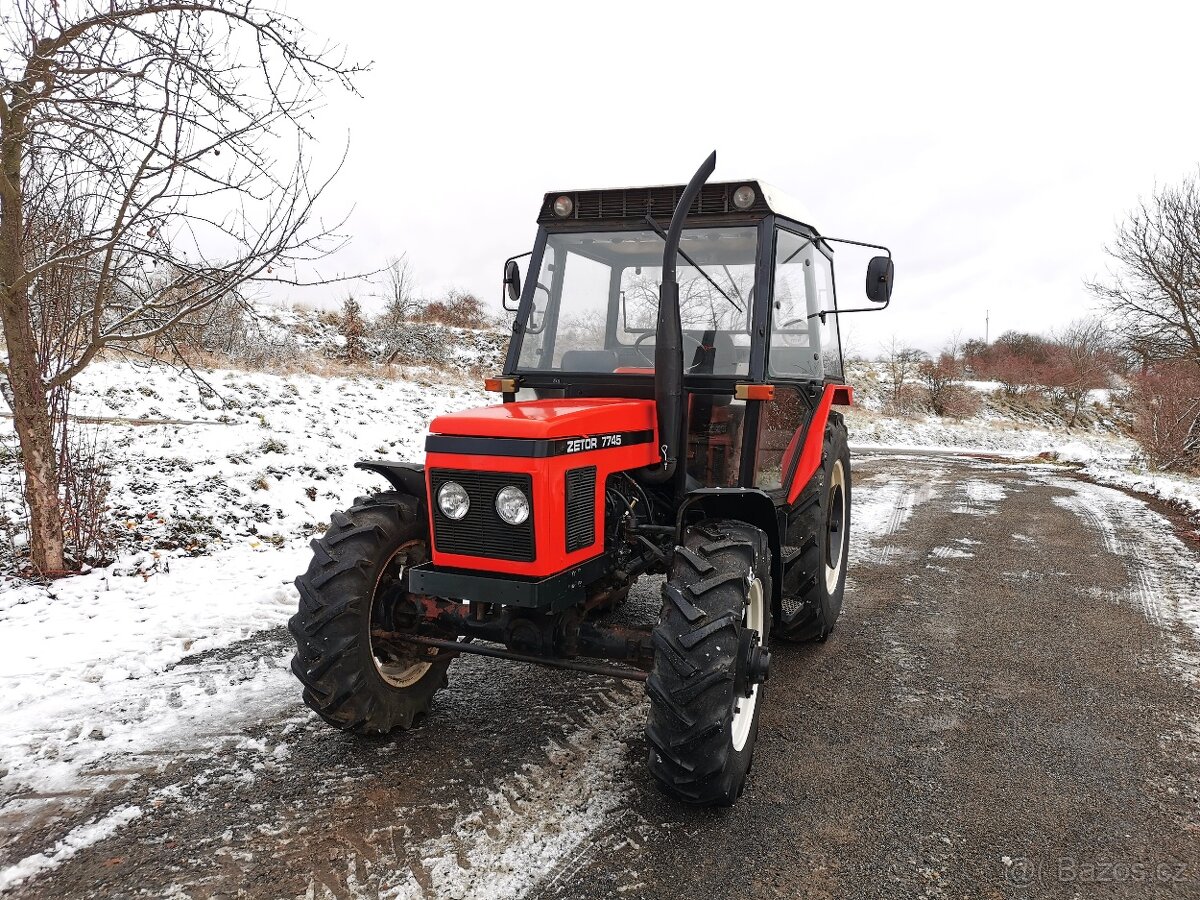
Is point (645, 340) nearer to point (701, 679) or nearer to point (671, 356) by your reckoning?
point (671, 356)

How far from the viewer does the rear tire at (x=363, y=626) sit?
9.93 ft

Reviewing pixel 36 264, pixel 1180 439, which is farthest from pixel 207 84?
pixel 1180 439

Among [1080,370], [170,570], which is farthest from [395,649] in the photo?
[1080,370]

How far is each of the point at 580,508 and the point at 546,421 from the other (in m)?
0.39

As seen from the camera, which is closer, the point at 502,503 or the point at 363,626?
the point at 502,503

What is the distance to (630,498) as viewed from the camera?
341cm

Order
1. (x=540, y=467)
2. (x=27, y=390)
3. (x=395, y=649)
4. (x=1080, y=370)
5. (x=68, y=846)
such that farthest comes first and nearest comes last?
1. (x=1080, y=370)
2. (x=27, y=390)
3. (x=395, y=649)
4. (x=540, y=467)
5. (x=68, y=846)

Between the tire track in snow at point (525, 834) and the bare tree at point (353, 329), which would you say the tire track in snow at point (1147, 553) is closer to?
the tire track in snow at point (525, 834)

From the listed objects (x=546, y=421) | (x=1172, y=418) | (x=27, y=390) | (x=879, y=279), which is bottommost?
(x=1172, y=418)

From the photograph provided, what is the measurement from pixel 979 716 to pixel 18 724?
13.6 ft

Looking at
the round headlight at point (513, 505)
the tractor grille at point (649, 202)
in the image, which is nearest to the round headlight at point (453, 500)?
the round headlight at point (513, 505)

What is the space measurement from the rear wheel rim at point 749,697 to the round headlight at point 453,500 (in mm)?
1092

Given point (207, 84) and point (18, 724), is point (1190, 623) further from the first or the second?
point (207, 84)

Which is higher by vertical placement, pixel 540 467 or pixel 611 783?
pixel 540 467
